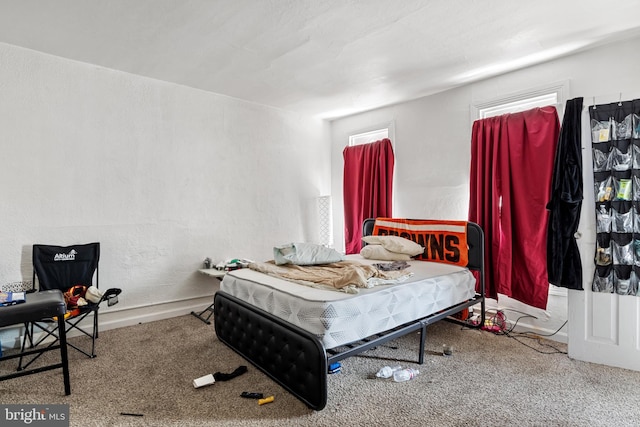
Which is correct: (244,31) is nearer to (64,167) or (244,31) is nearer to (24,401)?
(64,167)

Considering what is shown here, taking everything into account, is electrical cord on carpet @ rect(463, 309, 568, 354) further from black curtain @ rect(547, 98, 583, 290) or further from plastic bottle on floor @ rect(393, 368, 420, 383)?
plastic bottle on floor @ rect(393, 368, 420, 383)

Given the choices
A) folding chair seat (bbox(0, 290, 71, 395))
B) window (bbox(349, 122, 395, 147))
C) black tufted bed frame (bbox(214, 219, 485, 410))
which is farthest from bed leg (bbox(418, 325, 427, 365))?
window (bbox(349, 122, 395, 147))

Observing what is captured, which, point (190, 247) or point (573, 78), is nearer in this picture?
point (573, 78)

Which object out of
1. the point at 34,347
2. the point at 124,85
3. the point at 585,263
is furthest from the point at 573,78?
the point at 34,347

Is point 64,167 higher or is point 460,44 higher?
point 460,44

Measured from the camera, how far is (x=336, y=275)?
2641 millimetres

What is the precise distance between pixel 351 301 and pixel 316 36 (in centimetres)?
211

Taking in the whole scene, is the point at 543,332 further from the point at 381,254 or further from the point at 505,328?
the point at 381,254

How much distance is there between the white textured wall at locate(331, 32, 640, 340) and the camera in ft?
9.17

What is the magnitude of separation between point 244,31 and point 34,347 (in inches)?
129

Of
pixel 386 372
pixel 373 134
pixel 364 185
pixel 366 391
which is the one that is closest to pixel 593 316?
pixel 386 372

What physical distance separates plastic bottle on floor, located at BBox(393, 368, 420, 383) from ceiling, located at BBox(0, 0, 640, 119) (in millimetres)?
2567

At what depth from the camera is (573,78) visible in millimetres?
2986

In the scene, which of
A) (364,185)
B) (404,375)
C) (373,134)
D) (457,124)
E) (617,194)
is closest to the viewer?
(404,375)
